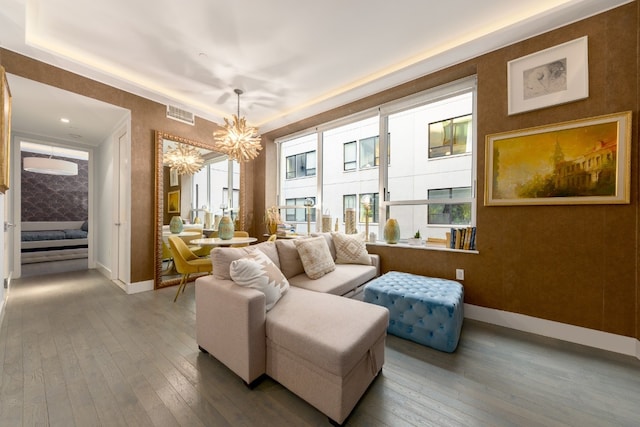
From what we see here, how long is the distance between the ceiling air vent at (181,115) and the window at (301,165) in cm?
190

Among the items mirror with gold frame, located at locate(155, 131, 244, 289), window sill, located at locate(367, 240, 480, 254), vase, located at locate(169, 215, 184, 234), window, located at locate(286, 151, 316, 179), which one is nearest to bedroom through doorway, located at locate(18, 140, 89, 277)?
mirror with gold frame, located at locate(155, 131, 244, 289)

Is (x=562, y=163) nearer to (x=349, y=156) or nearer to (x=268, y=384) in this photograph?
(x=349, y=156)

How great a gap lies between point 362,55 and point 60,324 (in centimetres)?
444

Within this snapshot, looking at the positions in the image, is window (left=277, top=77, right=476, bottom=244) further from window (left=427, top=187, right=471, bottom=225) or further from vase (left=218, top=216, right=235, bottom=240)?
vase (left=218, top=216, right=235, bottom=240)

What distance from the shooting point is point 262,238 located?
494cm

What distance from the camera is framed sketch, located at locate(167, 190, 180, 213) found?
12.1ft

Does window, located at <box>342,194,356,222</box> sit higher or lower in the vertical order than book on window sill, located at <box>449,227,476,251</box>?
higher

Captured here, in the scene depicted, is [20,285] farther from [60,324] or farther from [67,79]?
[67,79]

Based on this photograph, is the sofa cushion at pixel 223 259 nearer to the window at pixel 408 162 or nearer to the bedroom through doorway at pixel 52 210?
the window at pixel 408 162

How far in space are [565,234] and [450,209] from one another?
106 cm

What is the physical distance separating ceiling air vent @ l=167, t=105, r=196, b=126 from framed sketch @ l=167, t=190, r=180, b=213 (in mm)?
1200

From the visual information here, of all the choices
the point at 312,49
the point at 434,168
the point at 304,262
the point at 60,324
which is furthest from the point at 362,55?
the point at 60,324

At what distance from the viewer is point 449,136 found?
3078mm

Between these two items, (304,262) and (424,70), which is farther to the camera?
(424,70)
